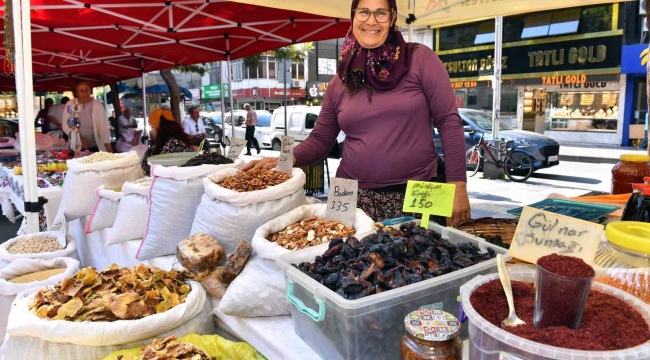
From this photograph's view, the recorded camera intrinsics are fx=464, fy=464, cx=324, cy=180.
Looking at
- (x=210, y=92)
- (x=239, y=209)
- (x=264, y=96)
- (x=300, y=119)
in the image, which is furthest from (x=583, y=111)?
(x=210, y=92)

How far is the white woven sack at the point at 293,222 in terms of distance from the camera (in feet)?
3.88

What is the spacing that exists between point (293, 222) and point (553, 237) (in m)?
0.82

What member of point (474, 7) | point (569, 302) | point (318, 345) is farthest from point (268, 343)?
point (474, 7)

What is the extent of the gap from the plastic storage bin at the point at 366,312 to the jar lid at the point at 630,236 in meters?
0.21

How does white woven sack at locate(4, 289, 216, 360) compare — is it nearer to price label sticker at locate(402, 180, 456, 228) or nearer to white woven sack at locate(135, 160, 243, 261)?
white woven sack at locate(135, 160, 243, 261)

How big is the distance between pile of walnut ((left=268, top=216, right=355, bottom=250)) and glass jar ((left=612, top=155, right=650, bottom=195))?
120 cm

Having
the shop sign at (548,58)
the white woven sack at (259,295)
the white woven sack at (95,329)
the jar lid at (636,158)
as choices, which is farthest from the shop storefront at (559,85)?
the white woven sack at (95,329)

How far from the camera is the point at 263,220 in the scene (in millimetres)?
1526

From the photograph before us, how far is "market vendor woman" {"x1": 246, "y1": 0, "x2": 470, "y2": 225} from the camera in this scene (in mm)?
1660

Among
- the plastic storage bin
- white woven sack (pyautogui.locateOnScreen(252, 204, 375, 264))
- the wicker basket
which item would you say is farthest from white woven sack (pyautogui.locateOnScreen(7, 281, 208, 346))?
the wicker basket

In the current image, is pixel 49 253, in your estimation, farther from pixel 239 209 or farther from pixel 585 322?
pixel 585 322

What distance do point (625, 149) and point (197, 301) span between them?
Answer: 46.1ft

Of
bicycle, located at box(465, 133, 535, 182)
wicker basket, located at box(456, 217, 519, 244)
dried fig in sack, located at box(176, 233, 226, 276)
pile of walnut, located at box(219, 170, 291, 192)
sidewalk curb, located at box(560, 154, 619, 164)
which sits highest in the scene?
pile of walnut, located at box(219, 170, 291, 192)

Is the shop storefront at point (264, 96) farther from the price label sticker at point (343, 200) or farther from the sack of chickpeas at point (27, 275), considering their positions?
the price label sticker at point (343, 200)
